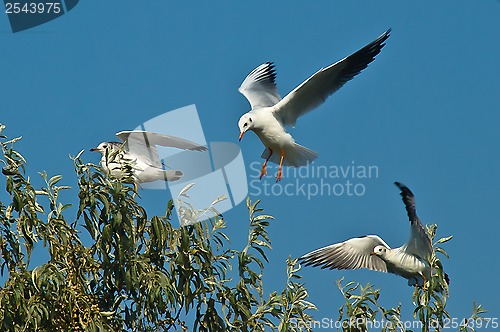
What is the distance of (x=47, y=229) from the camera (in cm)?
604

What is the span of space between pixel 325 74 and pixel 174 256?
3.96 metres

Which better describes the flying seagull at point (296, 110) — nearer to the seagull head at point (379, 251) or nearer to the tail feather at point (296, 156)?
the tail feather at point (296, 156)

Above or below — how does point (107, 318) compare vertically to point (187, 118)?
below

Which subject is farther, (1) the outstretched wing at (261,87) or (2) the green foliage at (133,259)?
(1) the outstretched wing at (261,87)

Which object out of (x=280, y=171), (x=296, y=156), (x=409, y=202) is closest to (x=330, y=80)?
(x=296, y=156)

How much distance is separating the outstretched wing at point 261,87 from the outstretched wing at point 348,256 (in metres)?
1.62

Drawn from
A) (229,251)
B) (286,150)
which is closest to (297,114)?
(286,150)

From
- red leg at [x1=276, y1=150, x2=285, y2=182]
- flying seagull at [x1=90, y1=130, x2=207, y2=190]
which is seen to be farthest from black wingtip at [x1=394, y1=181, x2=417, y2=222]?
flying seagull at [x1=90, y1=130, x2=207, y2=190]

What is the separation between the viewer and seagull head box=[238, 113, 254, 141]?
32.4ft

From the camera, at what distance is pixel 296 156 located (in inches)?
404

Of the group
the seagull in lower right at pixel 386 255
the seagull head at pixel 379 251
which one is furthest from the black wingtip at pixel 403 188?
the seagull head at pixel 379 251

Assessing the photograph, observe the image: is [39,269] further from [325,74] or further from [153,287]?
[325,74]

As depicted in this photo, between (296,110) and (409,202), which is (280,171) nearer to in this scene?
(296,110)

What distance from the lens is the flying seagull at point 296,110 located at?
9.78 m
